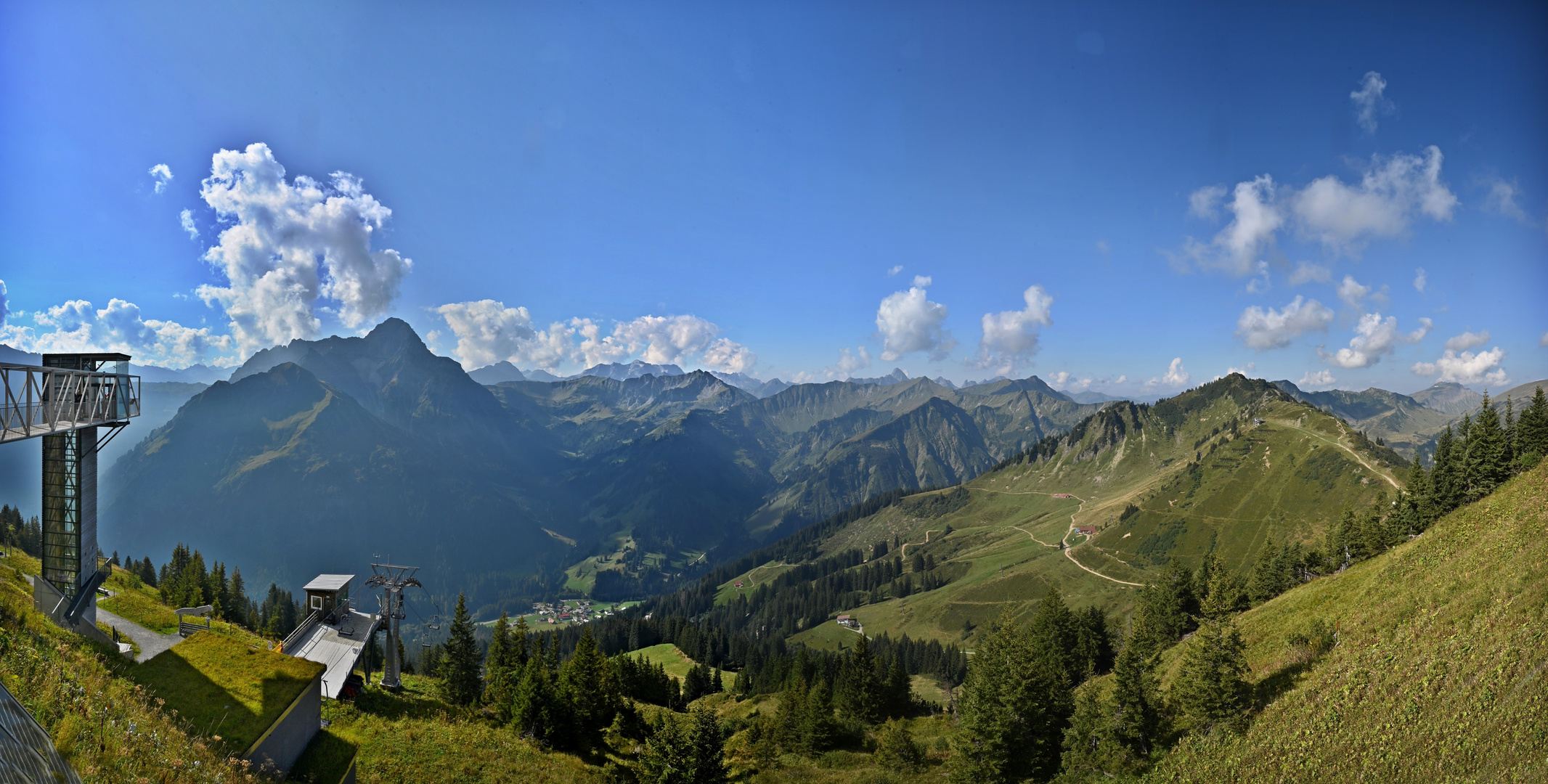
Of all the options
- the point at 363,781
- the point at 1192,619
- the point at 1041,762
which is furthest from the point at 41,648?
the point at 1192,619

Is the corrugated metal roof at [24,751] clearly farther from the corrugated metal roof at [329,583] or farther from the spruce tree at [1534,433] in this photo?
the spruce tree at [1534,433]

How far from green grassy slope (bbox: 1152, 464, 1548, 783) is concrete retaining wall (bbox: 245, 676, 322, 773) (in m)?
43.4

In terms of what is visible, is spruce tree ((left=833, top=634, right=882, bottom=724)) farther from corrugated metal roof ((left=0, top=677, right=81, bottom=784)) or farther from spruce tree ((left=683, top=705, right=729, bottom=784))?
corrugated metal roof ((left=0, top=677, right=81, bottom=784))

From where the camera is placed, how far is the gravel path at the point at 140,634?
3878 cm

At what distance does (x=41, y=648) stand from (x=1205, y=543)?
240 metres

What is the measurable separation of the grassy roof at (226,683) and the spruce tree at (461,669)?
26881mm

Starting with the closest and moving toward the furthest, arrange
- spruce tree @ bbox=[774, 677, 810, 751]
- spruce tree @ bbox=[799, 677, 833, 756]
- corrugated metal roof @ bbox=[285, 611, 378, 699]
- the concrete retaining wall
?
the concrete retaining wall
corrugated metal roof @ bbox=[285, 611, 378, 699]
spruce tree @ bbox=[799, 677, 833, 756]
spruce tree @ bbox=[774, 677, 810, 751]

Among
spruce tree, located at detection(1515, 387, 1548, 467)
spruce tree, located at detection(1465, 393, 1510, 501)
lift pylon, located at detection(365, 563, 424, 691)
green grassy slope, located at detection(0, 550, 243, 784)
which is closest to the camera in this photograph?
green grassy slope, located at detection(0, 550, 243, 784)

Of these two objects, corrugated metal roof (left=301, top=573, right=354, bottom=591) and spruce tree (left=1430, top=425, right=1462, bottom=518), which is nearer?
corrugated metal roof (left=301, top=573, right=354, bottom=591)

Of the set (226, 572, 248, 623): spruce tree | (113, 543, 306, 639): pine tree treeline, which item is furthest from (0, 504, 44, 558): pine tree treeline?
(226, 572, 248, 623): spruce tree

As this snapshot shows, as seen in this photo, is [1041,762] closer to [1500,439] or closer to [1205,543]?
[1500,439]

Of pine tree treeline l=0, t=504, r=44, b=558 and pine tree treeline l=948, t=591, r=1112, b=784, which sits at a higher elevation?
pine tree treeline l=0, t=504, r=44, b=558

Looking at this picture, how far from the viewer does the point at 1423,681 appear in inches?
1038

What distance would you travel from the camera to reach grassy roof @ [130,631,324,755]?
840 inches
